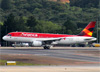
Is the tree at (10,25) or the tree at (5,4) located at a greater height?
the tree at (5,4)

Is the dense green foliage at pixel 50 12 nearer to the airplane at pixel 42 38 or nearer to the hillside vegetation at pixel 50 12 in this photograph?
the hillside vegetation at pixel 50 12

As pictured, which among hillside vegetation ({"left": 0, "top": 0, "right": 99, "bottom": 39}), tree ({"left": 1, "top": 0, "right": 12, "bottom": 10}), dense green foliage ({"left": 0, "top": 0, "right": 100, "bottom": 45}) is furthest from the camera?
tree ({"left": 1, "top": 0, "right": 12, "bottom": 10})

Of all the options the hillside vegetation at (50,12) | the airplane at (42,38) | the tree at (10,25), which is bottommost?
the airplane at (42,38)

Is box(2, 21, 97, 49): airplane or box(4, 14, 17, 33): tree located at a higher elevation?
box(4, 14, 17, 33): tree

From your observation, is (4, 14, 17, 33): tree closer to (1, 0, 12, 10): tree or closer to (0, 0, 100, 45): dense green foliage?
(0, 0, 100, 45): dense green foliage

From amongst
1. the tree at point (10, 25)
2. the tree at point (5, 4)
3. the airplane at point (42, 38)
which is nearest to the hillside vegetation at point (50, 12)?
the tree at point (5, 4)

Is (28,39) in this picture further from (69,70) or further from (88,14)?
(88,14)

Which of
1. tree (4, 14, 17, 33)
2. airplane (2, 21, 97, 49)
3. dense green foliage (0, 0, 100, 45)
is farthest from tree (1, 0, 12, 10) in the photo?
airplane (2, 21, 97, 49)

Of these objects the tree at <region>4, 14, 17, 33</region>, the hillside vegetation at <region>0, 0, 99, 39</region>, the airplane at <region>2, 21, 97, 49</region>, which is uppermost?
the hillside vegetation at <region>0, 0, 99, 39</region>

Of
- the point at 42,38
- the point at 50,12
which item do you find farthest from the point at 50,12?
the point at 42,38

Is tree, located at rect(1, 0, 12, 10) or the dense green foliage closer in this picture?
the dense green foliage

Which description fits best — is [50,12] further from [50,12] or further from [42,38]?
[42,38]

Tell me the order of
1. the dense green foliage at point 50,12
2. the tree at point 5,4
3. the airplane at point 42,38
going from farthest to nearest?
1. the tree at point 5,4
2. the dense green foliage at point 50,12
3. the airplane at point 42,38

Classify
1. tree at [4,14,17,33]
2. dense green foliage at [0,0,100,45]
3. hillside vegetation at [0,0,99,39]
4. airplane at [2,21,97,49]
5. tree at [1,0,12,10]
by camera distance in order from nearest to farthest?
airplane at [2,21,97,49] → tree at [4,14,17,33] → hillside vegetation at [0,0,99,39] → dense green foliage at [0,0,100,45] → tree at [1,0,12,10]
